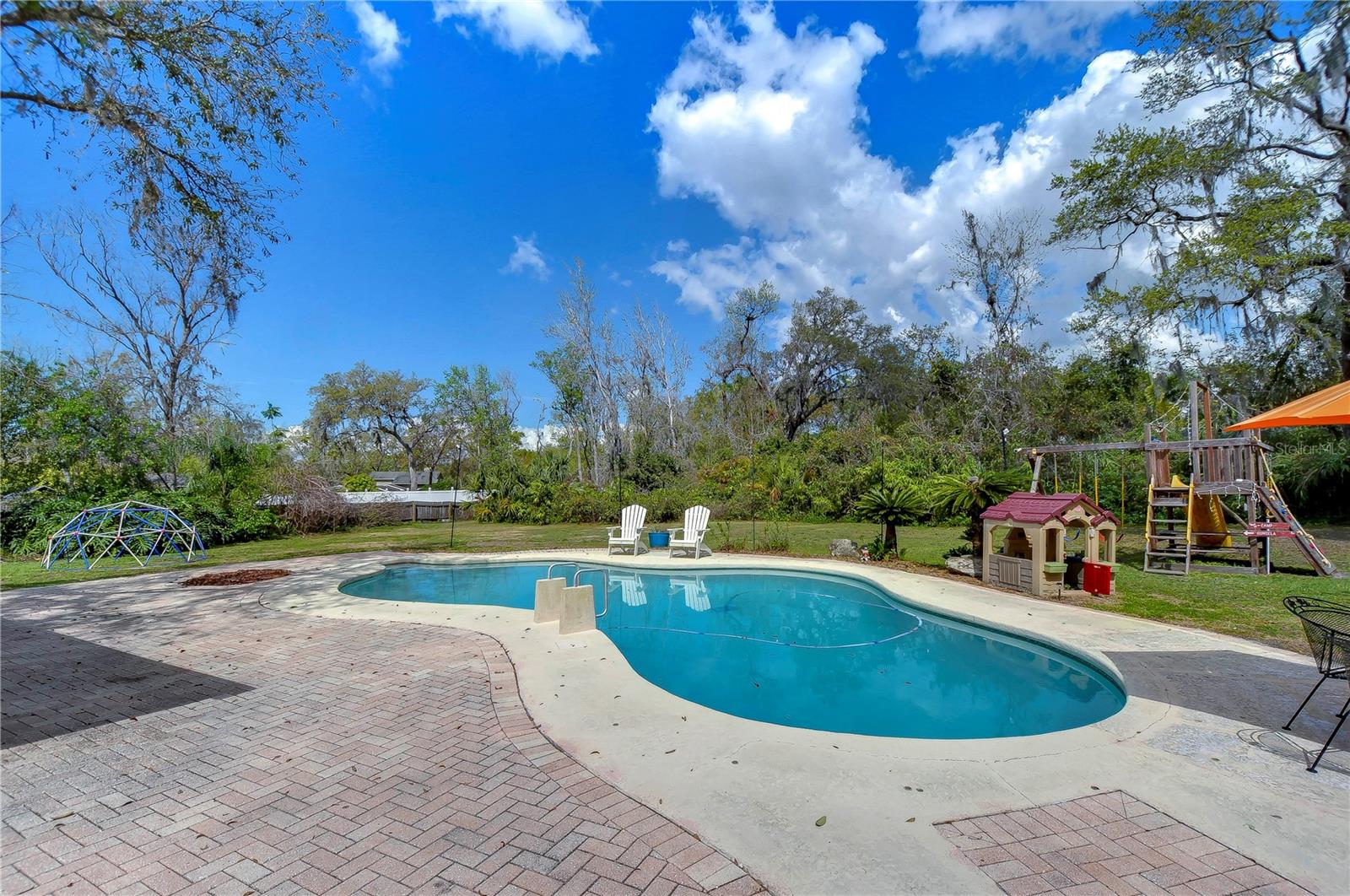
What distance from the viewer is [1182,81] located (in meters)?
12.7

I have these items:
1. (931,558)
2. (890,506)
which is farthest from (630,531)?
(931,558)

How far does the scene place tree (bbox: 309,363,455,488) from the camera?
1455 inches

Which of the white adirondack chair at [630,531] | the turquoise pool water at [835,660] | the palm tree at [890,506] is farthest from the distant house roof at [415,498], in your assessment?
the palm tree at [890,506]

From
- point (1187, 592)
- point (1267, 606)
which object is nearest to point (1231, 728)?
point (1267, 606)

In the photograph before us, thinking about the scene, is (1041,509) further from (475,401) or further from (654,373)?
(475,401)

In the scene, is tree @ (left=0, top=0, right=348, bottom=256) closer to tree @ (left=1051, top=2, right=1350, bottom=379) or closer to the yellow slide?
the yellow slide

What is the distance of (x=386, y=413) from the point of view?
125 feet

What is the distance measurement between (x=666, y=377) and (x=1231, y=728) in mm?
25314

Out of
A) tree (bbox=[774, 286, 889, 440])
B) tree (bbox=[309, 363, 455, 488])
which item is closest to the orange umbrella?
tree (bbox=[774, 286, 889, 440])

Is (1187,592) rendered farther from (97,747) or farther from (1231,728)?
(97,747)

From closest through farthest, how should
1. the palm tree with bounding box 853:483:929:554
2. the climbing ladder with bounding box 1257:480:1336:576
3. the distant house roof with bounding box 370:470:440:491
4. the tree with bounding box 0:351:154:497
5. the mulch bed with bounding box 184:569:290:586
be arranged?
1. the climbing ladder with bounding box 1257:480:1336:576
2. the mulch bed with bounding box 184:569:290:586
3. the palm tree with bounding box 853:483:929:554
4. the tree with bounding box 0:351:154:497
5. the distant house roof with bounding box 370:470:440:491

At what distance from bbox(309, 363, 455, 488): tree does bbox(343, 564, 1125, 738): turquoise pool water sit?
31590 mm

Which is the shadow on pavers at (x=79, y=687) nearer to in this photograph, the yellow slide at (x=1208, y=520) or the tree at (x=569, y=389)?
the yellow slide at (x=1208, y=520)

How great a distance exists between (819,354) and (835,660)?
25.0 metres
